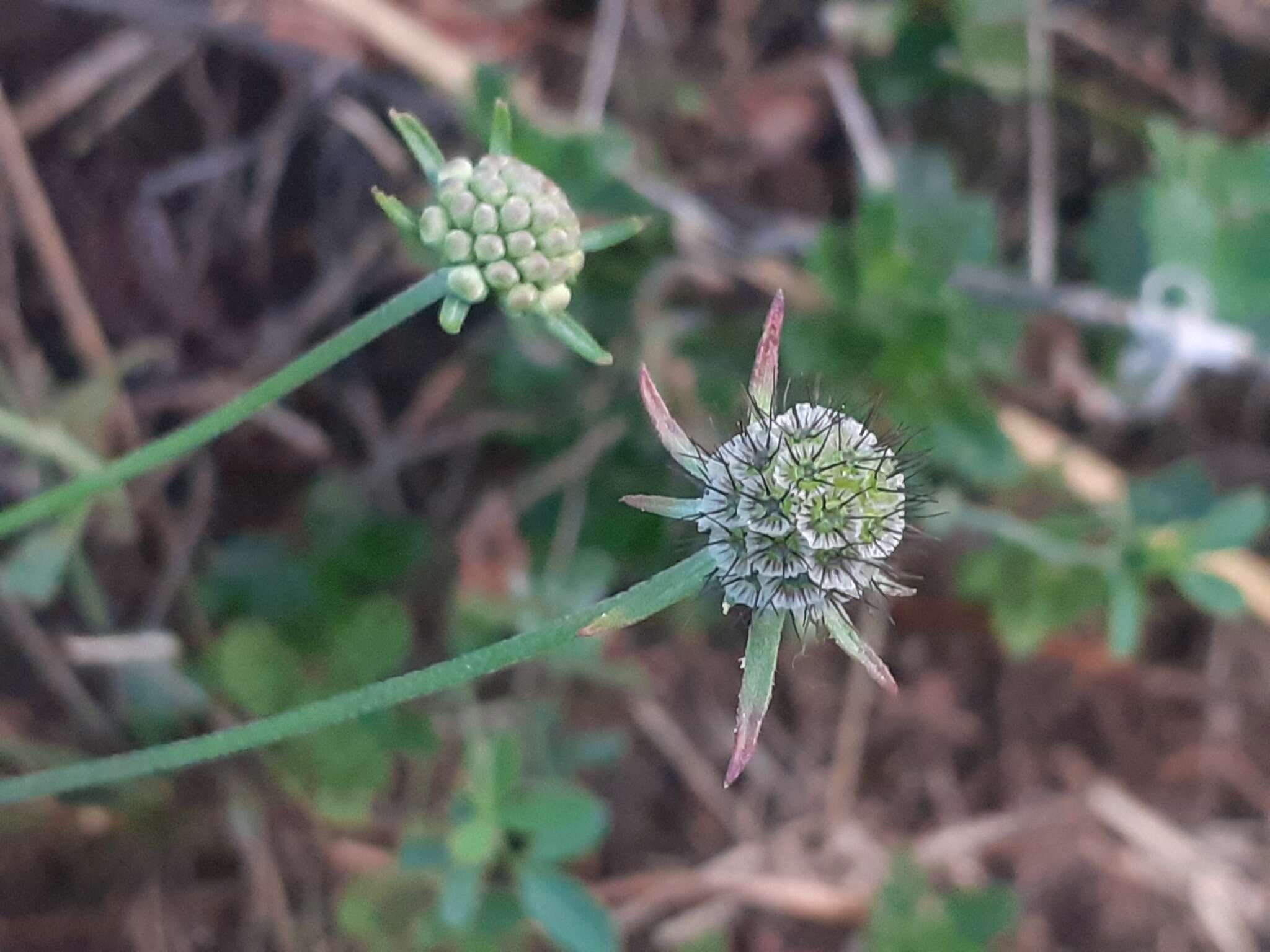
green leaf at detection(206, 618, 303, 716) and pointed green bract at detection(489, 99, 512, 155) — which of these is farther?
green leaf at detection(206, 618, 303, 716)

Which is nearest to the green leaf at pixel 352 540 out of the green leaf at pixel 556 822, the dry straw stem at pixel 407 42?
the green leaf at pixel 556 822

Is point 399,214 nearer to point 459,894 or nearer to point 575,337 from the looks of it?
point 575,337

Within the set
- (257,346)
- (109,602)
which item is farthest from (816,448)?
(109,602)

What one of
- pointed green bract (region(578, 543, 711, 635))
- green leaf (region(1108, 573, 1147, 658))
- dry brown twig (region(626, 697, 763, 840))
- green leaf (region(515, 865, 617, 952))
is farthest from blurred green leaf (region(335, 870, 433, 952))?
green leaf (region(1108, 573, 1147, 658))

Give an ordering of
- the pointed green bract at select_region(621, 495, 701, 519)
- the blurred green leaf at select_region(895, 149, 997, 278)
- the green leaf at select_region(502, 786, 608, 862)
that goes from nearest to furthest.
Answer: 1. the pointed green bract at select_region(621, 495, 701, 519)
2. the green leaf at select_region(502, 786, 608, 862)
3. the blurred green leaf at select_region(895, 149, 997, 278)

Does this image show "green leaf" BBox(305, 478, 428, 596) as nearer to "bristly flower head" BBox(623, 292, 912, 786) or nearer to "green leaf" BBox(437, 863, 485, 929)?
"green leaf" BBox(437, 863, 485, 929)

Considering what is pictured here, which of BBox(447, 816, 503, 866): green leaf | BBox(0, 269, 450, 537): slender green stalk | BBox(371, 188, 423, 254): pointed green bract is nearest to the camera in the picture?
BBox(371, 188, 423, 254): pointed green bract

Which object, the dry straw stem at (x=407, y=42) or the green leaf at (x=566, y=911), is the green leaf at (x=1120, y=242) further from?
the green leaf at (x=566, y=911)
